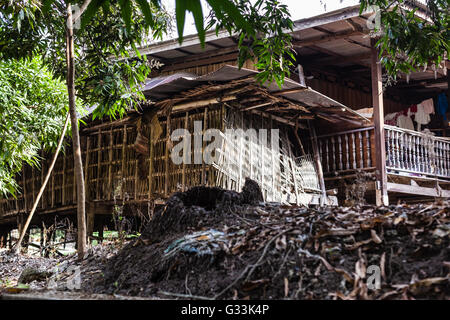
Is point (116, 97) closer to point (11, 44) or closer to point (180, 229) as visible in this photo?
point (11, 44)

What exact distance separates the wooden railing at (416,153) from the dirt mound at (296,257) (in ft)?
20.3

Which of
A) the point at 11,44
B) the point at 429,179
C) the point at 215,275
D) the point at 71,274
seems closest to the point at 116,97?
the point at 11,44

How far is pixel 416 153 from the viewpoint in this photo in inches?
417

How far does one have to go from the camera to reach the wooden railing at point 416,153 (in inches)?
392

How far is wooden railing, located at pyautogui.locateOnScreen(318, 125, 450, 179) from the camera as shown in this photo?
394 inches

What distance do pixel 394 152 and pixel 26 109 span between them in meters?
6.88

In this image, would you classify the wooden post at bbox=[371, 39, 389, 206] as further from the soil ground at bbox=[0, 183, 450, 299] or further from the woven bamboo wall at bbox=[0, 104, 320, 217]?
the soil ground at bbox=[0, 183, 450, 299]

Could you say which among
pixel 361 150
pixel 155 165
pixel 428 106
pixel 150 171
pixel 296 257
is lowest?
pixel 296 257

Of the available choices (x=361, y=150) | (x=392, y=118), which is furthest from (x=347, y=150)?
(x=392, y=118)

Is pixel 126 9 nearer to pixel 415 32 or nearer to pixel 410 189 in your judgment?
pixel 415 32

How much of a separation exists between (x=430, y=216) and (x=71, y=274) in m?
3.27

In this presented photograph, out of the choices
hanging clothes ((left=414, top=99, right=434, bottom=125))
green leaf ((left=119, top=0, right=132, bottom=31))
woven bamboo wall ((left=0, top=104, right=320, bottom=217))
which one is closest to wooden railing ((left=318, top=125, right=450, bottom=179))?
woven bamboo wall ((left=0, top=104, right=320, bottom=217))

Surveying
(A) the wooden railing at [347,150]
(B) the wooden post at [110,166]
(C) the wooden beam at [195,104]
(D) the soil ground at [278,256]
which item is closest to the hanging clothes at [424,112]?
(A) the wooden railing at [347,150]

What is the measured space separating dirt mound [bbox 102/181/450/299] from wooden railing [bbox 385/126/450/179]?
6.19m
